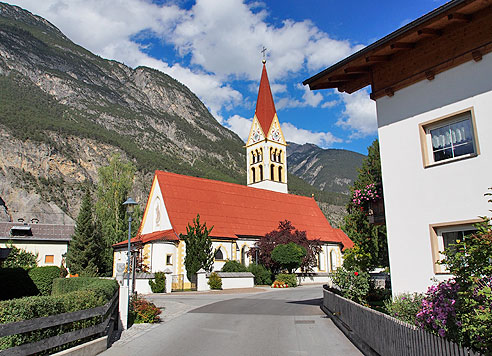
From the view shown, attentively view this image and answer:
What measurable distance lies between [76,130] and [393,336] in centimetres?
10911

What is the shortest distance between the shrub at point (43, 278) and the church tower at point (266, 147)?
121 feet

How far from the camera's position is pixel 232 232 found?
42.9 meters

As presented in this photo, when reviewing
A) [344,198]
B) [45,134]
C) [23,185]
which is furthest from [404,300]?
[344,198]

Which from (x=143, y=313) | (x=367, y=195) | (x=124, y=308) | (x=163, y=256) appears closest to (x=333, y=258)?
(x=163, y=256)

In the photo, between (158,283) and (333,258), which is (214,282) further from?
(333,258)

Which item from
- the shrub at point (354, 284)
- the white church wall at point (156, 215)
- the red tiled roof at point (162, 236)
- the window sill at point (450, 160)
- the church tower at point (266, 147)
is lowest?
the shrub at point (354, 284)

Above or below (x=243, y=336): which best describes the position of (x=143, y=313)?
above

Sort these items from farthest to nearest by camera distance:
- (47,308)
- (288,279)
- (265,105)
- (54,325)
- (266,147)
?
(265,105), (266,147), (288,279), (47,308), (54,325)

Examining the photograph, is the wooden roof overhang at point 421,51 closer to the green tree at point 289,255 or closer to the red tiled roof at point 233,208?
the green tree at point 289,255


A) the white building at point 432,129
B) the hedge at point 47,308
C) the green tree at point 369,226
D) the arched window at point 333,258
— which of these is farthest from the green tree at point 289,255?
the hedge at point 47,308

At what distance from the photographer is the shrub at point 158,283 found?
103 feet

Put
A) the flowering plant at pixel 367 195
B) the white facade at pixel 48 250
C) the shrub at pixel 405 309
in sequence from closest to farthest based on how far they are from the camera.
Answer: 1. the shrub at pixel 405 309
2. the flowering plant at pixel 367 195
3. the white facade at pixel 48 250

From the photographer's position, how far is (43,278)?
75.6ft

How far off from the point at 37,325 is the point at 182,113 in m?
190
